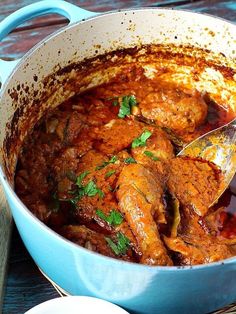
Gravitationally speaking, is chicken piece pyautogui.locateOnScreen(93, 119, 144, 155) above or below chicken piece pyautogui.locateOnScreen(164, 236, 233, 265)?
above

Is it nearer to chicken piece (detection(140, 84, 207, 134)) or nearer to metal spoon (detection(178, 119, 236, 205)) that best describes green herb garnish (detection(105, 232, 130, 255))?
metal spoon (detection(178, 119, 236, 205))

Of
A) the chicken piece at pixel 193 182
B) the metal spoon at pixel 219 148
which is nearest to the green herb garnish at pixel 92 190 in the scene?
the chicken piece at pixel 193 182

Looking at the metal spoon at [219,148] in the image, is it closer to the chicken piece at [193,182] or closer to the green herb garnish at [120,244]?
the chicken piece at [193,182]

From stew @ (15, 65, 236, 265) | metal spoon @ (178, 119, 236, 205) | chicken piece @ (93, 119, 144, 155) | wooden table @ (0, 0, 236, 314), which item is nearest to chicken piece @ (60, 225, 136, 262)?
stew @ (15, 65, 236, 265)

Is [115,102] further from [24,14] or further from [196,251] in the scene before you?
[196,251]

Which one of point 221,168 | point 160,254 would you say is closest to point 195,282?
point 160,254

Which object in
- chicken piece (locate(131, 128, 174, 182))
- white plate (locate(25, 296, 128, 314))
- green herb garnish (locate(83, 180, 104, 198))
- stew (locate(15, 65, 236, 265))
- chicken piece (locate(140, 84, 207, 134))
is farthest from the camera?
chicken piece (locate(140, 84, 207, 134))
